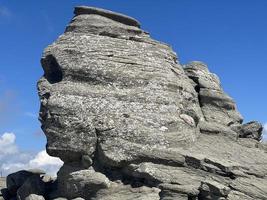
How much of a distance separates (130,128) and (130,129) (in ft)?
0.23

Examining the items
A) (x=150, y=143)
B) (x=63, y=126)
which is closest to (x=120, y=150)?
(x=150, y=143)

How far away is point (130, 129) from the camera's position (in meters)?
34.2

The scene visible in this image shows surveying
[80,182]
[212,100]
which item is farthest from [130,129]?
[212,100]

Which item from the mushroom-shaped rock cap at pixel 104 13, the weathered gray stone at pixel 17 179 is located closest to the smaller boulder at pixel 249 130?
the mushroom-shaped rock cap at pixel 104 13

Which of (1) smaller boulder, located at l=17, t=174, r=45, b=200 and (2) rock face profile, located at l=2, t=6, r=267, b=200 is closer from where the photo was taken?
(2) rock face profile, located at l=2, t=6, r=267, b=200

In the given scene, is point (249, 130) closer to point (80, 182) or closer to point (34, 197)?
point (80, 182)

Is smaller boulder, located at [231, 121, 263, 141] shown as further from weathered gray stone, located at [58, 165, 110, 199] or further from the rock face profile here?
weathered gray stone, located at [58, 165, 110, 199]

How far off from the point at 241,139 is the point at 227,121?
9.41ft

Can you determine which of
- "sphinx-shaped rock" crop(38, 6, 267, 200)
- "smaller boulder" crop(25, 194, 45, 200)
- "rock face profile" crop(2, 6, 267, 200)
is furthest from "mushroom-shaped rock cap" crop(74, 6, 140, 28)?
"smaller boulder" crop(25, 194, 45, 200)

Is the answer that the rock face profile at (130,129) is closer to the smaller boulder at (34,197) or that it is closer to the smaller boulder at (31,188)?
the smaller boulder at (31,188)

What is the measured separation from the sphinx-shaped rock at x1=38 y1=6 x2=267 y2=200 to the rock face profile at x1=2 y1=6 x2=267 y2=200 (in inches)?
2.6

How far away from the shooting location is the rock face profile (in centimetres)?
3272

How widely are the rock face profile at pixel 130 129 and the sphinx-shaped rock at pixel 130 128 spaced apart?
0.07m

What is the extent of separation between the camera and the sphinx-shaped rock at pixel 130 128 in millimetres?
32750
